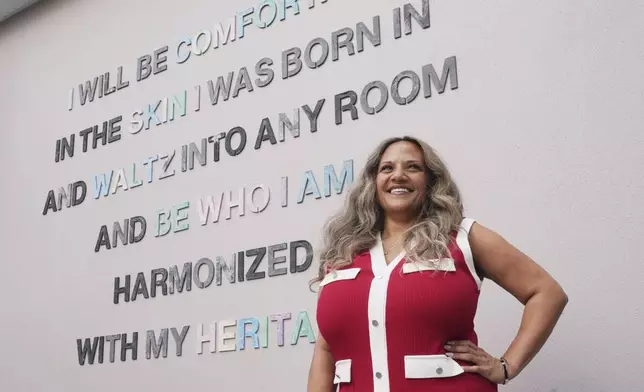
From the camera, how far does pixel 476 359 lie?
1.50m

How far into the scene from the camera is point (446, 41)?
8.00ft

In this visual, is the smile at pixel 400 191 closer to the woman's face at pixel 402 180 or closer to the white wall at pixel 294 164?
the woman's face at pixel 402 180

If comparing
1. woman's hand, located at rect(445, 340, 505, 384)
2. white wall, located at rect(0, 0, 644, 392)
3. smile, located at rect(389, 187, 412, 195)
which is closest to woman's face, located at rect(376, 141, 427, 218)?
smile, located at rect(389, 187, 412, 195)

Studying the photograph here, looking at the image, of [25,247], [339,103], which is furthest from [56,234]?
[339,103]

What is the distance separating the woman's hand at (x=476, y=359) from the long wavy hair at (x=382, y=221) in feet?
0.58

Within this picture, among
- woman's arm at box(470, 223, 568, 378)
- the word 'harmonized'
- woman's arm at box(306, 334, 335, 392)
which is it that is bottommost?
woman's arm at box(306, 334, 335, 392)

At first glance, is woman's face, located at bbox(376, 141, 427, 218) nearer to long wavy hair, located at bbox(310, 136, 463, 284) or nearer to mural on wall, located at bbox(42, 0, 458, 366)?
long wavy hair, located at bbox(310, 136, 463, 284)

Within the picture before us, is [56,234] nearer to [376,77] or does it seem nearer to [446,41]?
[376,77]

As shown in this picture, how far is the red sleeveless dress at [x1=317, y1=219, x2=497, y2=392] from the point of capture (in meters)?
1.46

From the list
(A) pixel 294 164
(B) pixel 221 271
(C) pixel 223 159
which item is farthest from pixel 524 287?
(C) pixel 223 159

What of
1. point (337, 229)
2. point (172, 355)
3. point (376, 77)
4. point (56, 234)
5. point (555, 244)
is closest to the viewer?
point (337, 229)

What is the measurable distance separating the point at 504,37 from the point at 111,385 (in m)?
1.95

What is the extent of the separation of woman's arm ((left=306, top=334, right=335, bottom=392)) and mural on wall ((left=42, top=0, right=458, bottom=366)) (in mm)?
737

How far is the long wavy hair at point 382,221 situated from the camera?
1.56m
